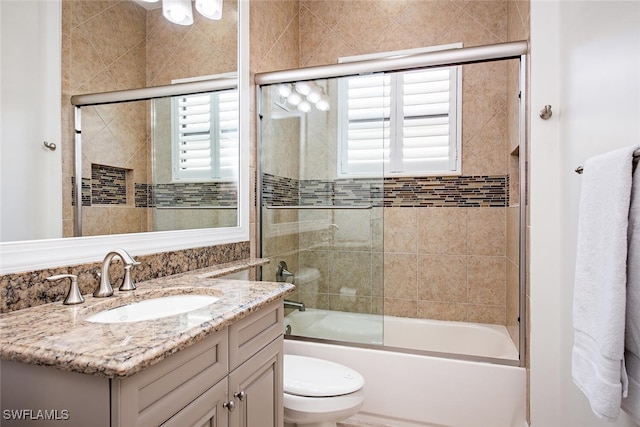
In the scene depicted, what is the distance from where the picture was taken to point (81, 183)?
3.98 feet

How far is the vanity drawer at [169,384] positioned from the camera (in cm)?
68

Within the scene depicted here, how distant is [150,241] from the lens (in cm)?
145

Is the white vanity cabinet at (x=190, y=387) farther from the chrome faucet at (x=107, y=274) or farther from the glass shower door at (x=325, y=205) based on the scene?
the glass shower door at (x=325, y=205)

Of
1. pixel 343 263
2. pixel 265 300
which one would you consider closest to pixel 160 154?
pixel 265 300

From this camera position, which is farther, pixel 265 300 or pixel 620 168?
pixel 265 300

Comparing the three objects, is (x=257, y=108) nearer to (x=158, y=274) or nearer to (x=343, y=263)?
(x=343, y=263)

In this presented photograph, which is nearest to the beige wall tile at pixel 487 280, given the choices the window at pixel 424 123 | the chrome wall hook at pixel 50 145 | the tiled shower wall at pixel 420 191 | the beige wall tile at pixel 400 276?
the tiled shower wall at pixel 420 191

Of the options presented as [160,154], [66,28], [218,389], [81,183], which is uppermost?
[66,28]

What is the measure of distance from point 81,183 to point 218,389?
0.83 m

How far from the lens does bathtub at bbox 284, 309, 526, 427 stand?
5.86 feet

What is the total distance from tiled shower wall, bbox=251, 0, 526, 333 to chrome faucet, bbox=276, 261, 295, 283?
0.21 ft

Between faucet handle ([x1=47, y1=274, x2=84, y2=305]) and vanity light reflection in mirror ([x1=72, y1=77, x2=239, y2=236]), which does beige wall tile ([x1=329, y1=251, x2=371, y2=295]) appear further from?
faucet handle ([x1=47, y1=274, x2=84, y2=305])

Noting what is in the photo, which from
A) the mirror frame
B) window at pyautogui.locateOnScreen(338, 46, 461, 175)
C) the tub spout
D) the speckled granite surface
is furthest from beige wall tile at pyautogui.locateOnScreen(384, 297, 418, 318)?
the speckled granite surface

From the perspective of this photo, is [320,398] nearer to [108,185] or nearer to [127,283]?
[127,283]
